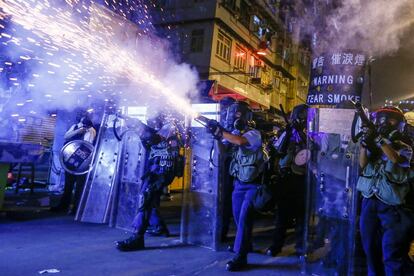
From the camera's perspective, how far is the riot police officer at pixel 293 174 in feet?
19.3

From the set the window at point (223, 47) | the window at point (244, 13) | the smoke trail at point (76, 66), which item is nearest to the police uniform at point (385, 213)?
the smoke trail at point (76, 66)

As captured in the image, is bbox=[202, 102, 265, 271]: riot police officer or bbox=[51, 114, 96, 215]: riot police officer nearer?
bbox=[202, 102, 265, 271]: riot police officer

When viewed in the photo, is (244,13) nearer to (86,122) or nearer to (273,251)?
(86,122)

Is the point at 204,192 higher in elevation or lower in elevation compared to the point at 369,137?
lower

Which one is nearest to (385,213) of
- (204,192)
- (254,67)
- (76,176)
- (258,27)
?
(204,192)

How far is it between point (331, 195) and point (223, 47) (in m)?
20.5

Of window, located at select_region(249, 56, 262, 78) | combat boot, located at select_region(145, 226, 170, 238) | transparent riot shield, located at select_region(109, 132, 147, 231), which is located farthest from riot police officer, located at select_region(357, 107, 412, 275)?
window, located at select_region(249, 56, 262, 78)

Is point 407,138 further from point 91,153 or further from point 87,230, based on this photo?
point 91,153

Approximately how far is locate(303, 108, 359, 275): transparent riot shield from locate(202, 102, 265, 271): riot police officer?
28.3 inches

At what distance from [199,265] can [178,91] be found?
4588 millimetres

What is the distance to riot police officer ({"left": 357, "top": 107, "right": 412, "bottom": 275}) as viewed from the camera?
12.4 ft

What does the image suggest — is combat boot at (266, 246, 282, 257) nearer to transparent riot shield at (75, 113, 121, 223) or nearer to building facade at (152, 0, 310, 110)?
transparent riot shield at (75, 113, 121, 223)

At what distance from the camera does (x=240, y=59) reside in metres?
26.9

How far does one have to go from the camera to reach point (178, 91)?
8.52m
